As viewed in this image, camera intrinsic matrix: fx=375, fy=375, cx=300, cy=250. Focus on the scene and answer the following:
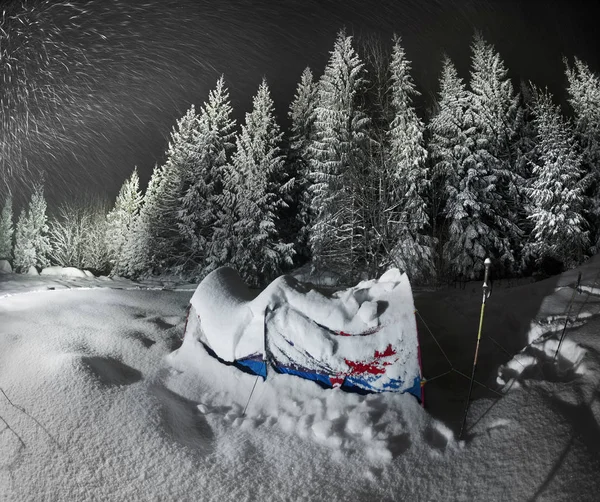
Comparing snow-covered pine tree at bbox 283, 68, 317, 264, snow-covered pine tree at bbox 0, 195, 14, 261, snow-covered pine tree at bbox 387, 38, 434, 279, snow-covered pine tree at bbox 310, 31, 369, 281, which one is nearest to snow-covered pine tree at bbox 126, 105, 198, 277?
snow-covered pine tree at bbox 283, 68, 317, 264

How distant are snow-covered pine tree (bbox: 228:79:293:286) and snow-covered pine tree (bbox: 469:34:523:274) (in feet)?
32.6

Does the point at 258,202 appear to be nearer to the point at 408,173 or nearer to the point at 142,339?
the point at 408,173

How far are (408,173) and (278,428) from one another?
1433 cm

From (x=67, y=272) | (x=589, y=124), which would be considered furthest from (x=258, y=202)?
(x=589, y=124)

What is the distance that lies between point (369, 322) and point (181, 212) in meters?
18.3

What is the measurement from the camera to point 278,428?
4.19 m

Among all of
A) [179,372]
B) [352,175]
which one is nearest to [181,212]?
[352,175]

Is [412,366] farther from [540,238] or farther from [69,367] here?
[540,238]

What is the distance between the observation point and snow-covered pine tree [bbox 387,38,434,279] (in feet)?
49.6

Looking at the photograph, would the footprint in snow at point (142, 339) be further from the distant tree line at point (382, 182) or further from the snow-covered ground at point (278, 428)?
the distant tree line at point (382, 182)

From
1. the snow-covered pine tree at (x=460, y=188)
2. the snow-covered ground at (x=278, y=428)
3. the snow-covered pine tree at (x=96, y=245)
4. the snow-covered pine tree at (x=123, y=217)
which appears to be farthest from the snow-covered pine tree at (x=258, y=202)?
the snow-covered pine tree at (x=96, y=245)

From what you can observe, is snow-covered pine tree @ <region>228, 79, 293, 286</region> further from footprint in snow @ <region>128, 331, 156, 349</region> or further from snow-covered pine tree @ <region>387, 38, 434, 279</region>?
footprint in snow @ <region>128, 331, 156, 349</region>

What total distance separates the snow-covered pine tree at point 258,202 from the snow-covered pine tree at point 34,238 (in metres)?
30.7

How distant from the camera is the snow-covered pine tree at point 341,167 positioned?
15.0 m
